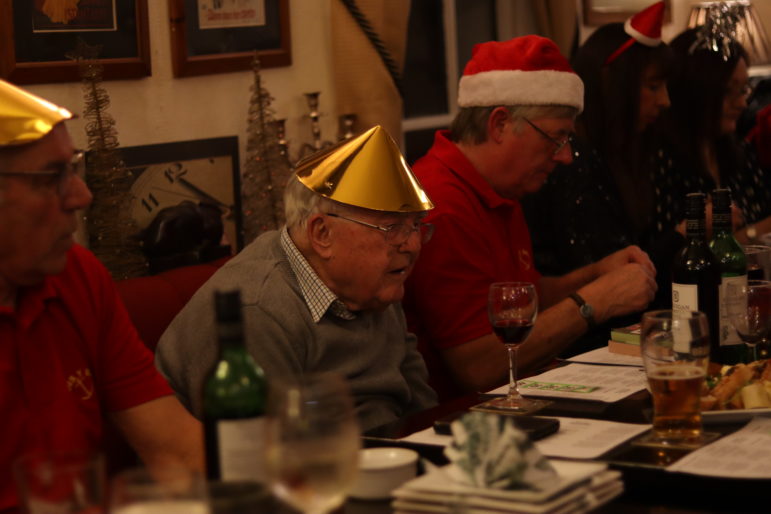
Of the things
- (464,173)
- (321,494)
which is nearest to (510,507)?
(321,494)

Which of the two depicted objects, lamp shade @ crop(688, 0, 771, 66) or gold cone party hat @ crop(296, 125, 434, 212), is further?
lamp shade @ crop(688, 0, 771, 66)

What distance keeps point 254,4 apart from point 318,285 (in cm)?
146

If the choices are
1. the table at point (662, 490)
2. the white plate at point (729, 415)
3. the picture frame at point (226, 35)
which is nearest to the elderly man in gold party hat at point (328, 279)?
the table at point (662, 490)

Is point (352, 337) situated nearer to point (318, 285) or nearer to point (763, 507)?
point (318, 285)

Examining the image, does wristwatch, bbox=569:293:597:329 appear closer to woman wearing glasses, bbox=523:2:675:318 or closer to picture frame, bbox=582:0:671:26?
woman wearing glasses, bbox=523:2:675:318

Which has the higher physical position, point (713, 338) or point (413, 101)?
point (413, 101)

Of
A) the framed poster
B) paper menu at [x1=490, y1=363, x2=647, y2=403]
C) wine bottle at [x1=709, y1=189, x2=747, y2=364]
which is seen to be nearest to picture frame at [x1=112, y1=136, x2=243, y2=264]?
the framed poster

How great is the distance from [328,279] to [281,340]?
0.18 meters

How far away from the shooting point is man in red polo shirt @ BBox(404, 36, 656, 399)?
2.63 m

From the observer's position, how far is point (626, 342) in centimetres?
242

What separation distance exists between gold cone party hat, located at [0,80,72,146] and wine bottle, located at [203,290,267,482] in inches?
22.1

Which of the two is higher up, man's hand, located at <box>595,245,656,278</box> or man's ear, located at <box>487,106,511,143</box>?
man's ear, located at <box>487,106,511,143</box>

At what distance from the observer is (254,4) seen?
3.35 metres

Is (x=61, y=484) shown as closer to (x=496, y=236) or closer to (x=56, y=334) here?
(x=56, y=334)
